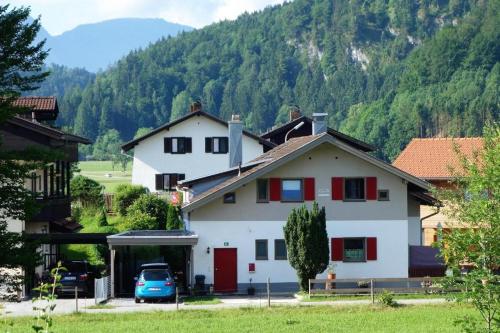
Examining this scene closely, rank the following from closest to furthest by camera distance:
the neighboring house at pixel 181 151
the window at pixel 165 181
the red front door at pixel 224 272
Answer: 1. the red front door at pixel 224 272
2. the neighboring house at pixel 181 151
3. the window at pixel 165 181

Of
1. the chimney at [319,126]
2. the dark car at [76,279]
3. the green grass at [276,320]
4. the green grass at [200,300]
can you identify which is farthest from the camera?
the chimney at [319,126]

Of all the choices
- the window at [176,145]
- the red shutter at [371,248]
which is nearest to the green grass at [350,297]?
the red shutter at [371,248]

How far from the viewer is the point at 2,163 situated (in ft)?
109

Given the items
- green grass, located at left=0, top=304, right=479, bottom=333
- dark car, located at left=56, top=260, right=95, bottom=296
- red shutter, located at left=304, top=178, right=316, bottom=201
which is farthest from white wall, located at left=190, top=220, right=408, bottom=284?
green grass, located at left=0, top=304, right=479, bottom=333

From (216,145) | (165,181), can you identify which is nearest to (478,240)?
(216,145)

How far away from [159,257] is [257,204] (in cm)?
1136

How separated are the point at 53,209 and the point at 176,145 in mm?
34220

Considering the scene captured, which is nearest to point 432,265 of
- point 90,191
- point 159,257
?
point 159,257

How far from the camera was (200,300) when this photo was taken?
132 ft

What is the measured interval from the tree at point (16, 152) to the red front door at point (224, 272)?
1112 centimetres

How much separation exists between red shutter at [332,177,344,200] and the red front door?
5070mm

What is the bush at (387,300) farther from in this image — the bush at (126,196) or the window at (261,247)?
the bush at (126,196)

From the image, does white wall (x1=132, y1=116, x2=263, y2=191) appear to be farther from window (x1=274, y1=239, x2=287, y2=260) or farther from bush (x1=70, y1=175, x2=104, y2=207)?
window (x1=274, y1=239, x2=287, y2=260)

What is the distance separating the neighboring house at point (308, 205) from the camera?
43.5 meters
